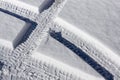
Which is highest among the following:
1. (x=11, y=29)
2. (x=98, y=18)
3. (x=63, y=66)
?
(x=98, y=18)

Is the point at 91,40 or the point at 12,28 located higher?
the point at 91,40

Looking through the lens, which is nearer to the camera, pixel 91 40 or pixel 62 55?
pixel 62 55

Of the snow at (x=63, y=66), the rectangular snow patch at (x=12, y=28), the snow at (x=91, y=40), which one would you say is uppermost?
the snow at (x=91, y=40)

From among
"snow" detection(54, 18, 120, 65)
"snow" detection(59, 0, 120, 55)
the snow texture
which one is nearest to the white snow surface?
the snow texture

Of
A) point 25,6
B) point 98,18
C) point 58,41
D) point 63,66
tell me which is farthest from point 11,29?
point 98,18

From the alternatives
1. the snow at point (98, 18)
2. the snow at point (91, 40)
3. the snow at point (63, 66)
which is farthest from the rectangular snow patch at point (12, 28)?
the snow at point (98, 18)

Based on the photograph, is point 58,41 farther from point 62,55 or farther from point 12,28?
point 12,28

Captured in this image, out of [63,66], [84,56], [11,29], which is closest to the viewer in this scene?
[63,66]

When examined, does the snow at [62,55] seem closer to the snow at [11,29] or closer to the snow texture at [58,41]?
the snow texture at [58,41]

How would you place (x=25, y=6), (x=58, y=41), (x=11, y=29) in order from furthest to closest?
(x=25, y=6) → (x=11, y=29) → (x=58, y=41)

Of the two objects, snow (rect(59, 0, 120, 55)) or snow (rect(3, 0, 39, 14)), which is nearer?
snow (rect(59, 0, 120, 55))

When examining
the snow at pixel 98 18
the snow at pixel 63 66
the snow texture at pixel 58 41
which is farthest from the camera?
the snow at pixel 98 18

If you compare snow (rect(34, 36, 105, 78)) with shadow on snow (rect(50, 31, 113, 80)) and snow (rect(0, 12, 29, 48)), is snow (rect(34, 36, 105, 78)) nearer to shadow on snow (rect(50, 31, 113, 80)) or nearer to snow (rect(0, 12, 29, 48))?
shadow on snow (rect(50, 31, 113, 80))
